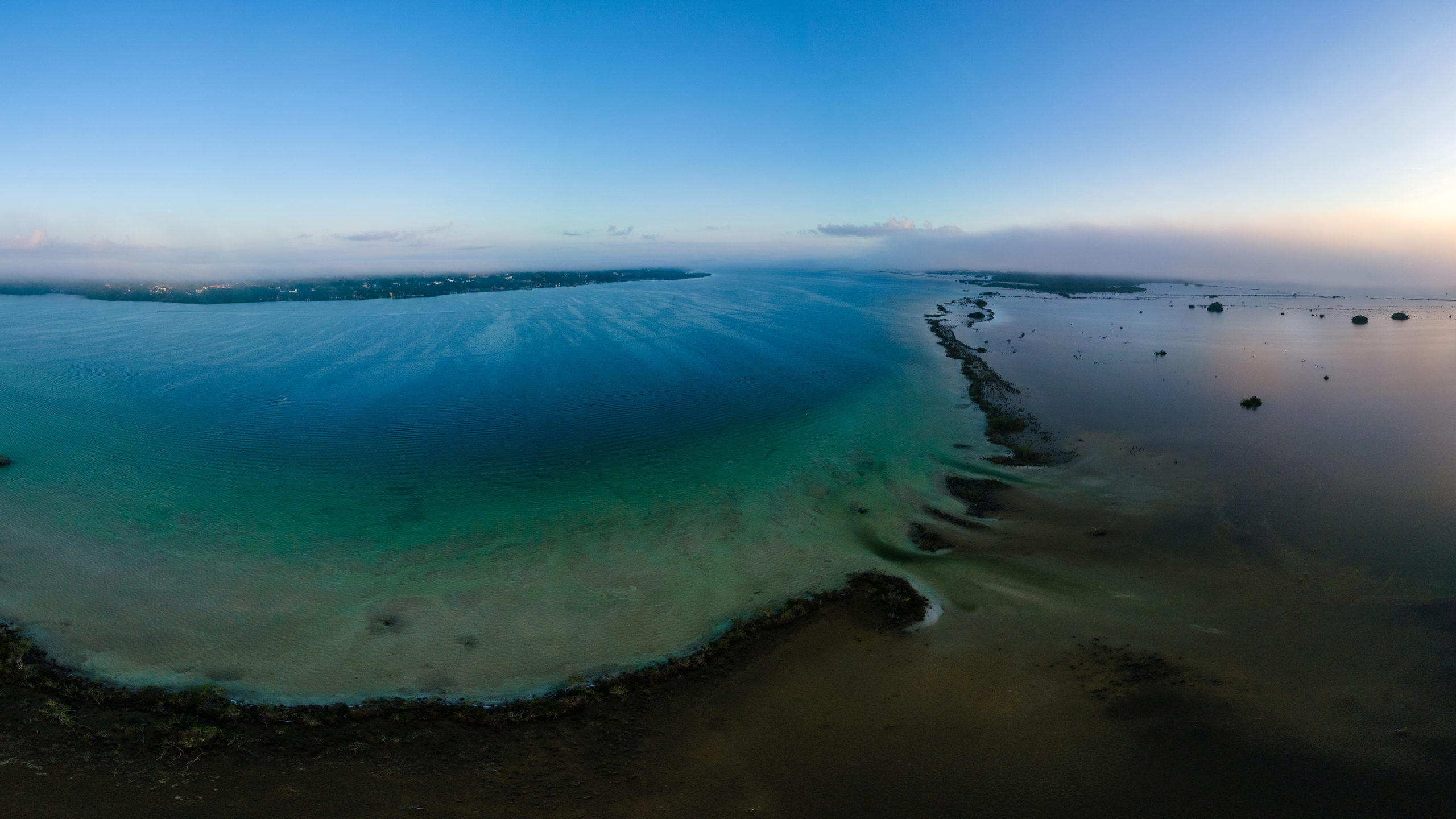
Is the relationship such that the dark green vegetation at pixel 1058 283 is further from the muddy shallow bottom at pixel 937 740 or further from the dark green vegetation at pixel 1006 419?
the muddy shallow bottom at pixel 937 740

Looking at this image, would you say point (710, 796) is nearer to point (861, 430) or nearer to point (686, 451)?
point (686, 451)

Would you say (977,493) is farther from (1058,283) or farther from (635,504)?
(1058,283)

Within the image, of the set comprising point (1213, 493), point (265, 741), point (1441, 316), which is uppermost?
point (1441, 316)

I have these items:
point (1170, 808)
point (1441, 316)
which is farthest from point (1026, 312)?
point (1170, 808)

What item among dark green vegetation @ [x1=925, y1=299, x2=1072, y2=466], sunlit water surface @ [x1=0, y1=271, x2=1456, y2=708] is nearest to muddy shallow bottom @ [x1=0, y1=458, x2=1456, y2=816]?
Result: sunlit water surface @ [x1=0, y1=271, x2=1456, y2=708]

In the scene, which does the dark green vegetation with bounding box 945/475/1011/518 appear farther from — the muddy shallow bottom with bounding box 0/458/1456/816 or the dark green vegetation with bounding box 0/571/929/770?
the dark green vegetation with bounding box 0/571/929/770

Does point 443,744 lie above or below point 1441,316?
below

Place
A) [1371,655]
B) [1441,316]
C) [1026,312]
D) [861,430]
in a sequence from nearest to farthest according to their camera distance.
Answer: [1371,655] → [861,430] → [1441,316] → [1026,312]
